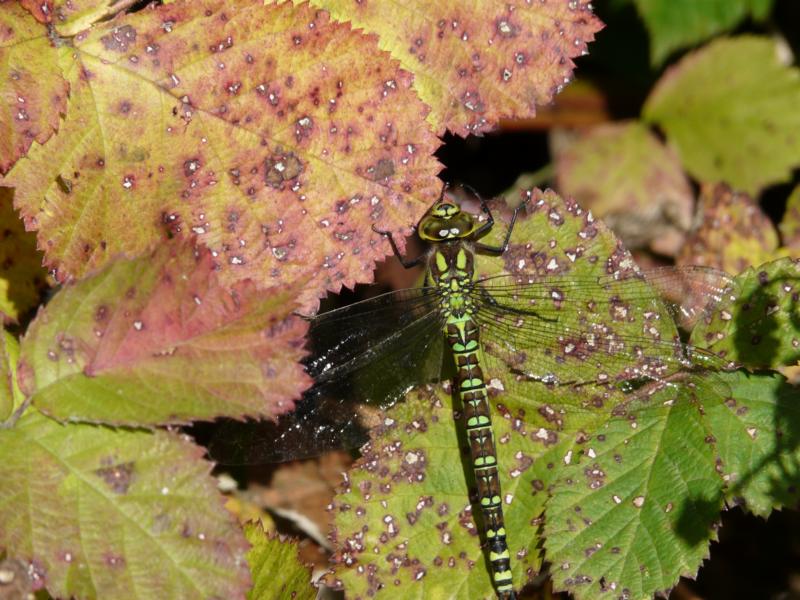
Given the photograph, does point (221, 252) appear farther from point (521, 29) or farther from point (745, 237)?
point (745, 237)

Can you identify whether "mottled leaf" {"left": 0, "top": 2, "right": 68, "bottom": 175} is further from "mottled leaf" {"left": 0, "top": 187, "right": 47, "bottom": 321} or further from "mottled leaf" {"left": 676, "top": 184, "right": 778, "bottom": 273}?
"mottled leaf" {"left": 676, "top": 184, "right": 778, "bottom": 273}

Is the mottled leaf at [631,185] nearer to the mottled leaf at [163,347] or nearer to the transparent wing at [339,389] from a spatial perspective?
the transparent wing at [339,389]

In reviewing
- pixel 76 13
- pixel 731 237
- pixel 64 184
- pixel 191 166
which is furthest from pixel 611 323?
pixel 76 13

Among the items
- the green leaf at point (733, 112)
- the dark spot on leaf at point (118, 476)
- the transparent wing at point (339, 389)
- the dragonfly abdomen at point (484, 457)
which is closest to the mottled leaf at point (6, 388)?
the dark spot on leaf at point (118, 476)

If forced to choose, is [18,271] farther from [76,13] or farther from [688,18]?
[688,18]

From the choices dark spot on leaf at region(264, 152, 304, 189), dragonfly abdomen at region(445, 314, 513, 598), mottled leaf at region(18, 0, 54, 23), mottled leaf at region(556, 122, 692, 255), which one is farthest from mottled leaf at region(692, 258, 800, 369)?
mottled leaf at region(18, 0, 54, 23)
